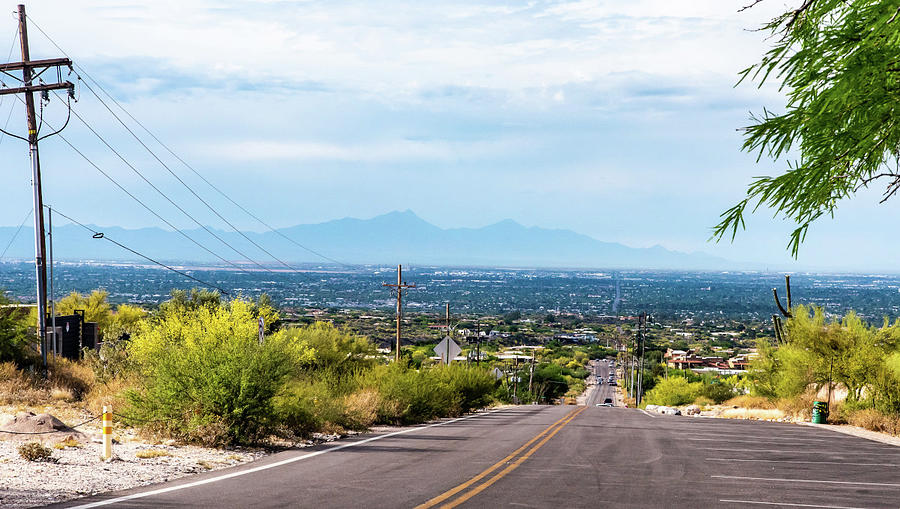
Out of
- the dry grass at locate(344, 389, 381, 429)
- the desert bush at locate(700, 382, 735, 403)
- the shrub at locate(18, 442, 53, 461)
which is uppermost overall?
the shrub at locate(18, 442, 53, 461)

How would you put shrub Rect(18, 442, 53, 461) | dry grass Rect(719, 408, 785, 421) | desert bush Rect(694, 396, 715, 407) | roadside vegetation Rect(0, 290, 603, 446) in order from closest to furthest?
shrub Rect(18, 442, 53, 461)
roadside vegetation Rect(0, 290, 603, 446)
dry grass Rect(719, 408, 785, 421)
desert bush Rect(694, 396, 715, 407)

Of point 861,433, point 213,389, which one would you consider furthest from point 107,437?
point 861,433

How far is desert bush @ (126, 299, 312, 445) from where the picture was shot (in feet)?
55.7

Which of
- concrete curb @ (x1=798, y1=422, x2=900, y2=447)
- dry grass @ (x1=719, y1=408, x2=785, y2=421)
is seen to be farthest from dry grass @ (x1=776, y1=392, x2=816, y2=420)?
concrete curb @ (x1=798, y1=422, x2=900, y2=447)

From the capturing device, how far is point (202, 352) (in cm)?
1792

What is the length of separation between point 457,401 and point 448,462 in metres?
20.3

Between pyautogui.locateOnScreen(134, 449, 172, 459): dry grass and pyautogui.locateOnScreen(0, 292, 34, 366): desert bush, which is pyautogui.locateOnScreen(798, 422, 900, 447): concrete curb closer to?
pyautogui.locateOnScreen(134, 449, 172, 459): dry grass

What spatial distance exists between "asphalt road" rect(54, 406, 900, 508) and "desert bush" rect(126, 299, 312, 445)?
52.8 inches

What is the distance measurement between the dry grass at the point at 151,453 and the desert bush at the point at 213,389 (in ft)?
4.28

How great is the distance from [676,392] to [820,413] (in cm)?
3269

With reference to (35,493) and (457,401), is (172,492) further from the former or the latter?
(457,401)

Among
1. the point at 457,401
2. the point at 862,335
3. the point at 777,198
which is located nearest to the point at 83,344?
the point at 457,401

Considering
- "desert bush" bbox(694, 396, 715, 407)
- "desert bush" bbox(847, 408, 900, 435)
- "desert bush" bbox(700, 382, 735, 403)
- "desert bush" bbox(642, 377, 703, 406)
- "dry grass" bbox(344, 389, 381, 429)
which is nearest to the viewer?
"dry grass" bbox(344, 389, 381, 429)

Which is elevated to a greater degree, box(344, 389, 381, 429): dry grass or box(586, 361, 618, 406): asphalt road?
box(344, 389, 381, 429): dry grass
